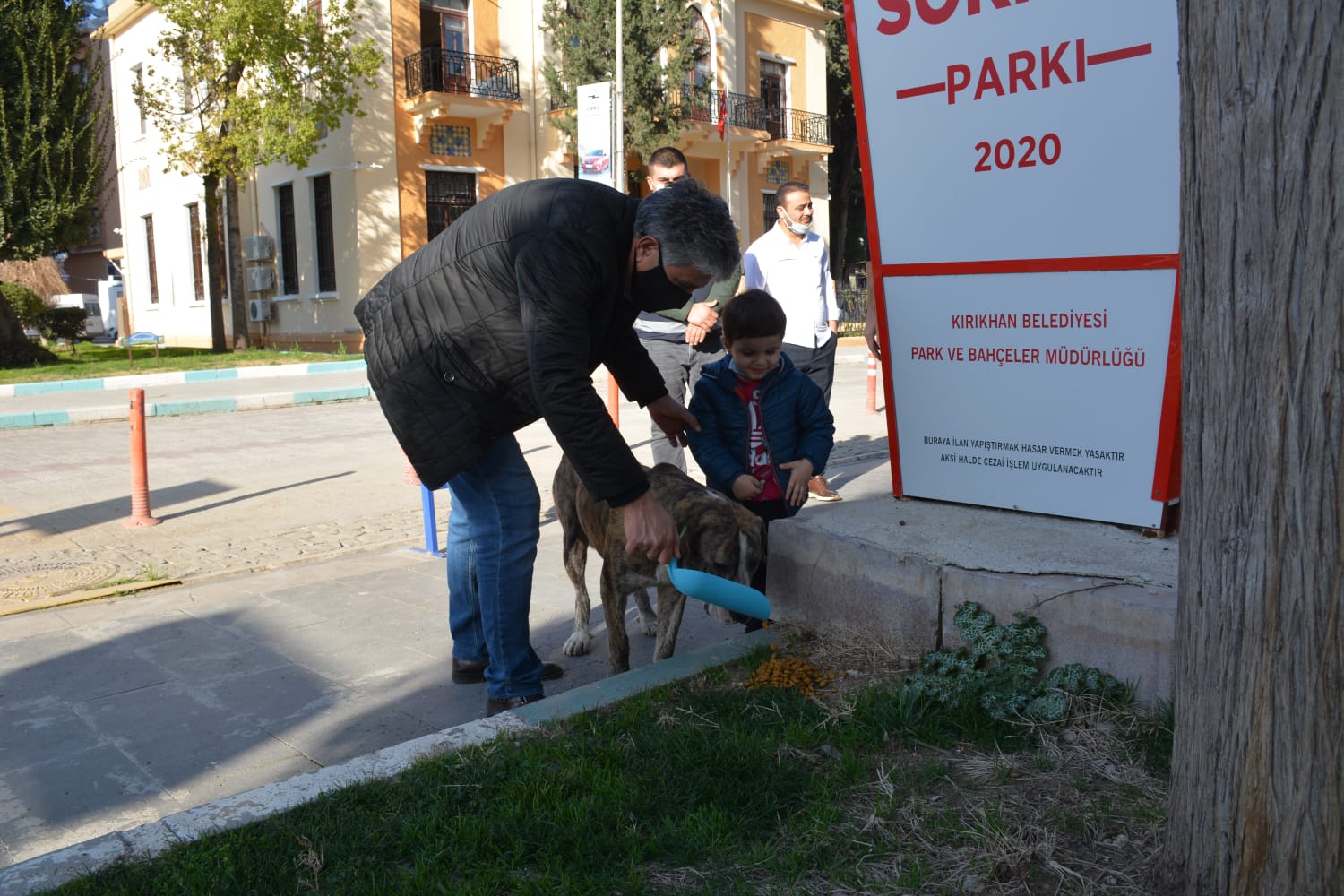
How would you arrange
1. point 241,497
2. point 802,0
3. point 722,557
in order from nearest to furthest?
point 722,557 → point 241,497 → point 802,0

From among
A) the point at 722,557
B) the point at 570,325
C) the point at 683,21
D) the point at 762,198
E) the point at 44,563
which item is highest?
the point at 683,21

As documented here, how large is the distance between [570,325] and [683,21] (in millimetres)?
26555

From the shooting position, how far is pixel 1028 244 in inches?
150

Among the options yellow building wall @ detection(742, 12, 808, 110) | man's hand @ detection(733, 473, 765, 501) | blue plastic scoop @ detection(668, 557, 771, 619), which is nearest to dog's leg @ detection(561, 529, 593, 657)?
man's hand @ detection(733, 473, 765, 501)

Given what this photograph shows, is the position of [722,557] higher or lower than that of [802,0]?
lower

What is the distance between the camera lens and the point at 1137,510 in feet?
12.2

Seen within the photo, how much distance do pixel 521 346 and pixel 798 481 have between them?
1.50 meters

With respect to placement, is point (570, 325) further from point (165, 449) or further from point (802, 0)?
point (802, 0)

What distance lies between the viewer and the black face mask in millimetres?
3414

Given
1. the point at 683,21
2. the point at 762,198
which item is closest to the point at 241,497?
the point at 683,21

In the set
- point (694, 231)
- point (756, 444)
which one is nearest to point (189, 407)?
point (756, 444)

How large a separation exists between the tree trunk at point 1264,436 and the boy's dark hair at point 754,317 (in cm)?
249

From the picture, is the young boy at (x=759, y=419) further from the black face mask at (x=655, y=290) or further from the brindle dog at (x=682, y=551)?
the black face mask at (x=655, y=290)

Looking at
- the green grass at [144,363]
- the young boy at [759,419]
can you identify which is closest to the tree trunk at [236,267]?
the green grass at [144,363]
